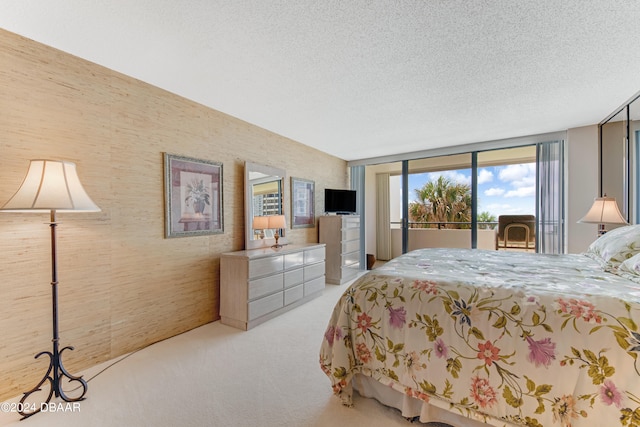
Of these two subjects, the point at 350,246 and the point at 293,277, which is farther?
the point at 350,246

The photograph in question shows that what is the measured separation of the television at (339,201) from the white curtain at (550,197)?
3015 mm

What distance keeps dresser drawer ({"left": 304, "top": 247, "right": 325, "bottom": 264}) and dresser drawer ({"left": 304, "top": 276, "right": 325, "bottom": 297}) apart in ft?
0.97

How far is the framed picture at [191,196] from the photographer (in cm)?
267

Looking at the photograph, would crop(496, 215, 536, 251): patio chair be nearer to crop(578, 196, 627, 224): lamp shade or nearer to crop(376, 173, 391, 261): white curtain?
crop(578, 196, 627, 224): lamp shade

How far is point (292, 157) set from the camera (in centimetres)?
434

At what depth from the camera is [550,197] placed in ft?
13.1

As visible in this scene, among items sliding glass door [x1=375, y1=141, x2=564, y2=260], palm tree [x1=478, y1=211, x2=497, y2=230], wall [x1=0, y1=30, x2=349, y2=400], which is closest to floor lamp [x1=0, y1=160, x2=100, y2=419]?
wall [x1=0, y1=30, x2=349, y2=400]

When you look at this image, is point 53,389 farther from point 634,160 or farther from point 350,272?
point 634,160

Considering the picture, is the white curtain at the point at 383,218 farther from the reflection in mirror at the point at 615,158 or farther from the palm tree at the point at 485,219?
the reflection in mirror at the point at 615,158

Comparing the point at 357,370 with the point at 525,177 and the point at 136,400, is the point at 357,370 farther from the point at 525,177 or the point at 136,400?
the point at 525,177

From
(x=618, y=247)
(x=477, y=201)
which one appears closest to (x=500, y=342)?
(x=618, y=247)

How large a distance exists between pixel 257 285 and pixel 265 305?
28 cm

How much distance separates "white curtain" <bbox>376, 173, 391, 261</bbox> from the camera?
681 cm

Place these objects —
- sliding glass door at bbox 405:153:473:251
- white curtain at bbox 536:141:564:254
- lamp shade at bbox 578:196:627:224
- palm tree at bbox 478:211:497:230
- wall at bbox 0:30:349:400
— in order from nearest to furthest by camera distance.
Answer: wall at bbox 0:30:349:400
lamp shade at bbox 578:196:627:224
white curtain at bbox 536:141:564:254
palm tree at bbox 478:211:497:230
sliding glass door at bbox 405:153:473:251
